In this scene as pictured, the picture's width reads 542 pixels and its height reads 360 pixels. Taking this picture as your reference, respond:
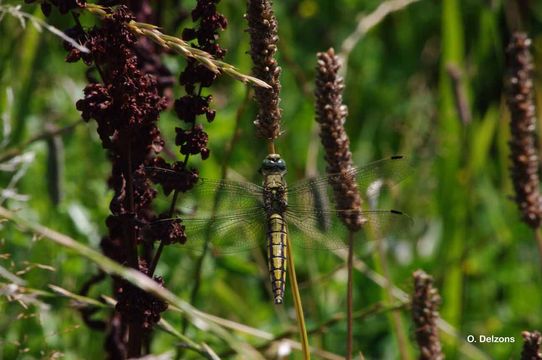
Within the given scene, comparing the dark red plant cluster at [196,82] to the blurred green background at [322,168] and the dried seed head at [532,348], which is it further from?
the dried seed head at [532,348]

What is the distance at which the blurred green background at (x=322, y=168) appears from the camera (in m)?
2.68

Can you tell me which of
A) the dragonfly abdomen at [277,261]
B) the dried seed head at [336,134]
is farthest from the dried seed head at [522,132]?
the dragonfly abdomen at [277,261]

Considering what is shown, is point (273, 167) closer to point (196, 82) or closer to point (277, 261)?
point (277, 261)

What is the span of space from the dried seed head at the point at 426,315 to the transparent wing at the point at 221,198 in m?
0.64

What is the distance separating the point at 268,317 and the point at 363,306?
1.17 feet

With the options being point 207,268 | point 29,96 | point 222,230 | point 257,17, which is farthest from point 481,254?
point 257,17

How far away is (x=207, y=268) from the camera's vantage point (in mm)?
2811

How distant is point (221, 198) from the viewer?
2346 mm

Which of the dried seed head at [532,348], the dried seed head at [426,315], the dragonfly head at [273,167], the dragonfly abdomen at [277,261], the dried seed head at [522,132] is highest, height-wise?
the dried seed head at [522,132]

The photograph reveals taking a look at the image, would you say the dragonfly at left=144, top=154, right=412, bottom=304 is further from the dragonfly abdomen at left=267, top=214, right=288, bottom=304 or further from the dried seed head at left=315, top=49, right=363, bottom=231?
the dried seed head at left=315, top=49, right=363, bottom=231

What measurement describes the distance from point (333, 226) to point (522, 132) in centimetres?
56

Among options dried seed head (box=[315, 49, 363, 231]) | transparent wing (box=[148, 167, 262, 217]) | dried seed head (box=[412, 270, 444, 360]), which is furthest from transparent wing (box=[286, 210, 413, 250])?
dried seed head (box=[412, 270, 444, 360])

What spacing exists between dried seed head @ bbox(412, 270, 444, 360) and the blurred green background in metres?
0.27

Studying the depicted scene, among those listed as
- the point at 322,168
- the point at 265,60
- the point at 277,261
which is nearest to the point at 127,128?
the point at 265,60
